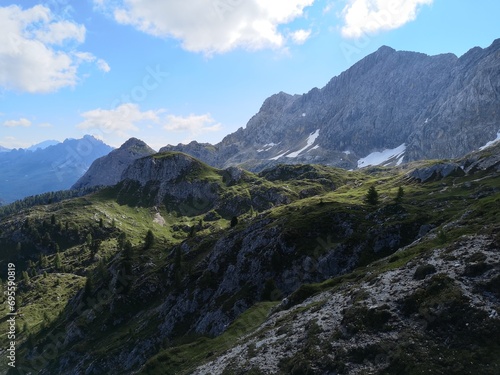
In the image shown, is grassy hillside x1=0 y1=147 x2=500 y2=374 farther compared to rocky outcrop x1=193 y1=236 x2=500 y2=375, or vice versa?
grassy hillside x1=0 y1=147 x2=500 y2=374

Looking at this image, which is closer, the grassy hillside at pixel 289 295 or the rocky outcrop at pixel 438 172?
the grassy hillside at pixel 289 295

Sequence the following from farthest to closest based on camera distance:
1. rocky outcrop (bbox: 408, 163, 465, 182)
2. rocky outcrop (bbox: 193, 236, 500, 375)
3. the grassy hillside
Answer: rocky outcrop (bbox: 408, 163, 465, 182) < the grassy hillside < rocky outcrop (bbox: 193, 236, 500, 375)

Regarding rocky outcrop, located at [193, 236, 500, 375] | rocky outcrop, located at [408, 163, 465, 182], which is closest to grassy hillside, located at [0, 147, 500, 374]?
rocky outcrop, located at [193, 236, 500, 375]

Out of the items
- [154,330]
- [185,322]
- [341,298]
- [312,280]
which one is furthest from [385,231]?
[154,330]

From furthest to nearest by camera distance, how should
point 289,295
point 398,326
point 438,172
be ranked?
point 438,172, point 289,295, point 398,326

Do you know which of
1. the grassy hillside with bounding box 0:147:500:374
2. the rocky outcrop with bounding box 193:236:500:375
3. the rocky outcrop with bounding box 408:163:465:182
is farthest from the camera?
the rocky outcrop with bounding box 408:163:465:182

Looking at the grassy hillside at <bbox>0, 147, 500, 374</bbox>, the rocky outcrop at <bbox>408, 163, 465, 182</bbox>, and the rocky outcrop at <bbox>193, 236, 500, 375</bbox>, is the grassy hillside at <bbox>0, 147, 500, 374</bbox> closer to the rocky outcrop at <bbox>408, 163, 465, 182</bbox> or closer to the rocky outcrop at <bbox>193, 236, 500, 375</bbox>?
the rocky outcrop at <bbox>193, 236, 500, 375</bbox>

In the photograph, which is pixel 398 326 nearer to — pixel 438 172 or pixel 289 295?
pixel 289 295

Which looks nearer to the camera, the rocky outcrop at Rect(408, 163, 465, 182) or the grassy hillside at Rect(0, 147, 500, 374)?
the grassy hillside at Rect(0, 147, 500, 374)

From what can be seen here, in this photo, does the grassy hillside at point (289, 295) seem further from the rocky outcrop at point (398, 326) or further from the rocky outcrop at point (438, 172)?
the rocky outcrop at point (438, 172)

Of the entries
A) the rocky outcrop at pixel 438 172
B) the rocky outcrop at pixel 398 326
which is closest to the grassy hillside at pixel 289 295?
the rocky outcrop at pixel 398 326

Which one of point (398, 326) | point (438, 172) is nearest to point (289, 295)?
point (398, 326)

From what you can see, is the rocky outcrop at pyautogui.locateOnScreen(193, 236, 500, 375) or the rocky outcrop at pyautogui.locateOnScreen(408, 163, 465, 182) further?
the rocky outcrop at pyautogui.locateOnScreen(408, 163, 465, 182)

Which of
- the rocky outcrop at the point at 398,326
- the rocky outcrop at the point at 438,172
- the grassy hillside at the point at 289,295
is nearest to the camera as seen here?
the rocky outcrop at the point at 398,326
